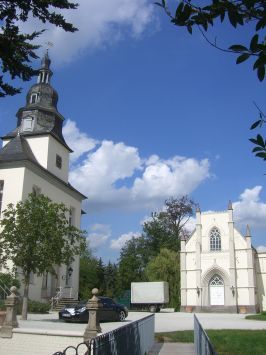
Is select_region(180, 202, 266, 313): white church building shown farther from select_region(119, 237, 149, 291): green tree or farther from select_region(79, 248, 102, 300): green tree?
select_region(79, 248, 102, 300): green tree

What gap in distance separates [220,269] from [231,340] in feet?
115

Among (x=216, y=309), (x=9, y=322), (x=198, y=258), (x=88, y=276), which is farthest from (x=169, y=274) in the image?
(x=9, y=322)

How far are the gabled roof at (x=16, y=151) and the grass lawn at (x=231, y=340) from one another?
72.0 feet

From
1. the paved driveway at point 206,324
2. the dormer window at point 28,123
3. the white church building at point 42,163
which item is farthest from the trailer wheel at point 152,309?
the dormer window at point 28,123

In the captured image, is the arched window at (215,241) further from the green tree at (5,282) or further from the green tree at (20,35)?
the green tree at (20,35)

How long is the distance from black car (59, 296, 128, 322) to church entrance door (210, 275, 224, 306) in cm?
2580

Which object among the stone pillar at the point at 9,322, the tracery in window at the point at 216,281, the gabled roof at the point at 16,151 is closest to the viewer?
the stone pillar at the point at 9,322

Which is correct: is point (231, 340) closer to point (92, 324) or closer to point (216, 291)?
point (92, 324)

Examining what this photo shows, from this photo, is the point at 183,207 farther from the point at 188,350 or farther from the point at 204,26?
the point at 204,26

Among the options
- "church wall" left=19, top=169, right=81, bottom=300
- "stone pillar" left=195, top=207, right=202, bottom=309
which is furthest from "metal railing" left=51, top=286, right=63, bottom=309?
"stone pillar" left=195, top=207, right=202, bottom=309

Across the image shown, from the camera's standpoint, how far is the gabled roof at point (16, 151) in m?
36.4

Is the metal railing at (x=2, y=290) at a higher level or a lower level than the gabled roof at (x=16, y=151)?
lower

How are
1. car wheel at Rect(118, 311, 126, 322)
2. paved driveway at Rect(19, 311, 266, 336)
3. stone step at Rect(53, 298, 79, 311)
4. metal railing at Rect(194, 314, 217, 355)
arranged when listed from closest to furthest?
metal railing at Rect(194, 314, 217, 355), paved driveway at Rect(19, 311, 266, 336), car wheel at Rect(118, 311, 126, 322), stone step at Rect(53, 298, 79, 311)

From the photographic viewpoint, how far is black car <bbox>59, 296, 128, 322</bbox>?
76.7ft
